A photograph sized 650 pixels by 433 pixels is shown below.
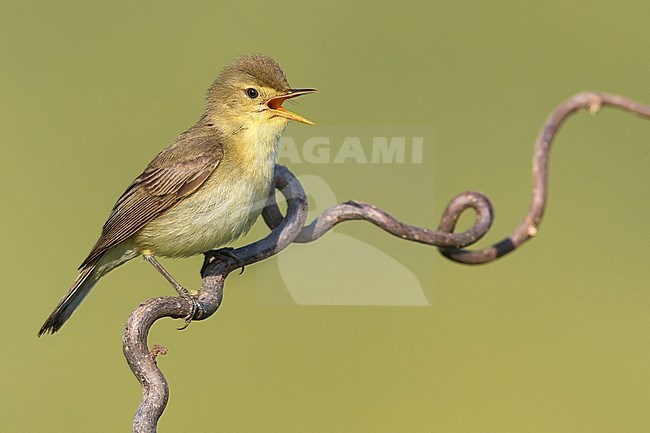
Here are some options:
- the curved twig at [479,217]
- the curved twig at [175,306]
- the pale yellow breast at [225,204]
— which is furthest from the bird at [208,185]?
the curved twig at [479,217]

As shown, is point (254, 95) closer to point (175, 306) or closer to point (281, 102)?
point (281, 102)

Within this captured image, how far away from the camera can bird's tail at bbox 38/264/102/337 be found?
4.08 metres

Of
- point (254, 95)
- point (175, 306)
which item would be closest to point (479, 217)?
point (175, 306)

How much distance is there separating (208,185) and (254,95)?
47 centimetres

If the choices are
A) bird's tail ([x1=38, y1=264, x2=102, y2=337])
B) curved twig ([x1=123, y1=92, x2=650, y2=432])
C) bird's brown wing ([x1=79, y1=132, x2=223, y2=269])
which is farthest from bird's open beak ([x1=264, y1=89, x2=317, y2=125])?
bird's tail ([x1=38, y1=264, x2=102, y2=337])

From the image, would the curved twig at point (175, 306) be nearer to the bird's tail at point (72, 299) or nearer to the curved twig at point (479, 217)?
the curved twig at point (479, 217)

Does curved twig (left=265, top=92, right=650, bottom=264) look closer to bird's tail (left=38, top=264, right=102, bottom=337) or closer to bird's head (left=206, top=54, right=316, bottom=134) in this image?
bird's head (left=206, top=54, right=316, bottom=134)

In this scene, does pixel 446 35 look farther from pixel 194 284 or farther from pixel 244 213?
pixel 244 213

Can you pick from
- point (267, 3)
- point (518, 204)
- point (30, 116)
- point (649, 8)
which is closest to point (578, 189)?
point (518, 204)

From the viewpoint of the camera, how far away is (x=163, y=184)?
4215 mm

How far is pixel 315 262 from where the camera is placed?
199 inches

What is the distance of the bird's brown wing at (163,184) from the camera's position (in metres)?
4.16

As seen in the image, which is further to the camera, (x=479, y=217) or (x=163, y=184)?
(x=163, y=184)

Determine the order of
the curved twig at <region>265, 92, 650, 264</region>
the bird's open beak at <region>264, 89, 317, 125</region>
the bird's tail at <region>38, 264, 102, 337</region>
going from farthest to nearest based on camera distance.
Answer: the bird's open beak at <region>264, 89, 317, 125</region> → the bird's tail at <region>38, 264, 102, 337</region> → the curved twig at <region>265, 92, 650, 264</region>
